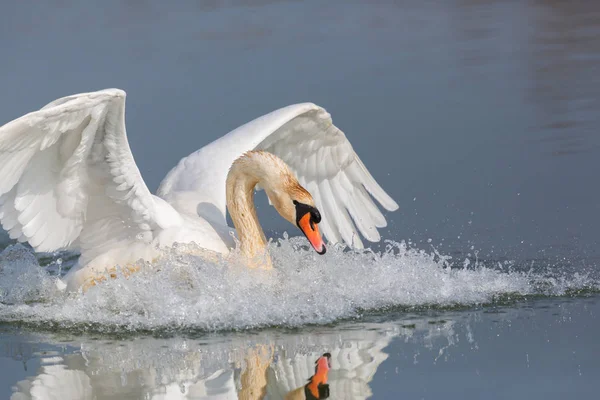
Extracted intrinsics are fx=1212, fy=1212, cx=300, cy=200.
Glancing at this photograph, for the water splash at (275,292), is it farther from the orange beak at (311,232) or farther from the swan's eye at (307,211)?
the swan's eye at (307,211)

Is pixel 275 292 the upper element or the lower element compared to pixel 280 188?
lower

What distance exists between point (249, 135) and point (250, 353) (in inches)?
117

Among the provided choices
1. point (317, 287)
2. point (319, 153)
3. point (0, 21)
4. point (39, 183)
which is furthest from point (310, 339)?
point (0, 21)

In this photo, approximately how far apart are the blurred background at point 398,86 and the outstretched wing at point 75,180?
7.97ft

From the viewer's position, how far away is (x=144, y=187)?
785 cm

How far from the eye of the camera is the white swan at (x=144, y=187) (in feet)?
24.3

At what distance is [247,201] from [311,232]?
745mm

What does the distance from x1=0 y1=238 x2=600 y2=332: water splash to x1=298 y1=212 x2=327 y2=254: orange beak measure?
0.23m

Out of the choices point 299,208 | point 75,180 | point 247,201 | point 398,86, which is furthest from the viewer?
point 398,86

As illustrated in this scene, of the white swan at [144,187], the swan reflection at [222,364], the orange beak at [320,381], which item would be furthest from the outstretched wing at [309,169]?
the orange beak at [320,381]

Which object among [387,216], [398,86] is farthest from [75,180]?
[398,86]

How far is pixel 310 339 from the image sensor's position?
22.2 ft

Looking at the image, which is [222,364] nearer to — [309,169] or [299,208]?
[299,208]

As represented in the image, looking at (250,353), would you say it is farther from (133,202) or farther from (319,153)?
(319,153)
